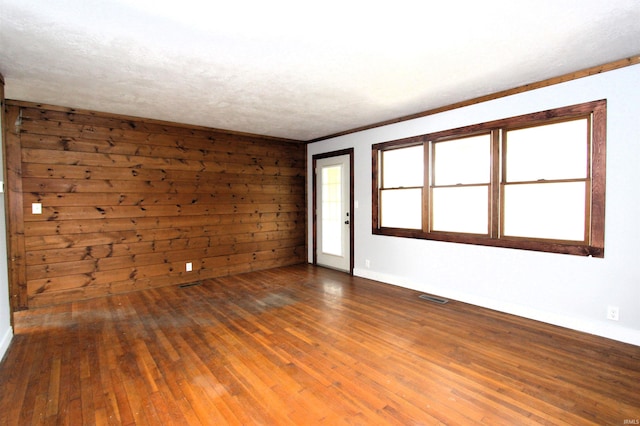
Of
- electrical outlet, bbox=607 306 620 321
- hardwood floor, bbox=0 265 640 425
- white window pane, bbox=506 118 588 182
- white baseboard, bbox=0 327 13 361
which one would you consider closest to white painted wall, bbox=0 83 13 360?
white baseboard, bbox=0 327 13 361

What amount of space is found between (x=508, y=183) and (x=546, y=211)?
1.59 ft

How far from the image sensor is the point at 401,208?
4.77 metres

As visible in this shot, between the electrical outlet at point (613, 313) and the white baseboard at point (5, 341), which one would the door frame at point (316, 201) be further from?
the white baseboard at point (5, 341)

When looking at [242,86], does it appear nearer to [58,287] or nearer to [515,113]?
[515,113]

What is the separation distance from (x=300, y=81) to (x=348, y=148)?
95.5 inches

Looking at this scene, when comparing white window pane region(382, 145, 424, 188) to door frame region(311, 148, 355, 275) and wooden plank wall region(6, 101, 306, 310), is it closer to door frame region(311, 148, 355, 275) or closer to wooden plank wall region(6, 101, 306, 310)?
door frame region(311, 148, 355, 275)

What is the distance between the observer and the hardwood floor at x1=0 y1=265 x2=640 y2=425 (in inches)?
75.9

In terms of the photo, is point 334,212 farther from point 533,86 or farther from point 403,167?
point 533,86

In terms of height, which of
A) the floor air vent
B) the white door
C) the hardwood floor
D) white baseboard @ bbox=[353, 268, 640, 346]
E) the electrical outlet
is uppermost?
the white door

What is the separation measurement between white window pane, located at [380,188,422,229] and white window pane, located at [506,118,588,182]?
1.28 m

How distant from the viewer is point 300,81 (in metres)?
3.16

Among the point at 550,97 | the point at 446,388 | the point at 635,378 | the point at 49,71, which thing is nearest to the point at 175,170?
the point at 49,71

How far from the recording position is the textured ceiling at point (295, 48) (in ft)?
6.51

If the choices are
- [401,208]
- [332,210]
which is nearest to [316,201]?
[332,210]
